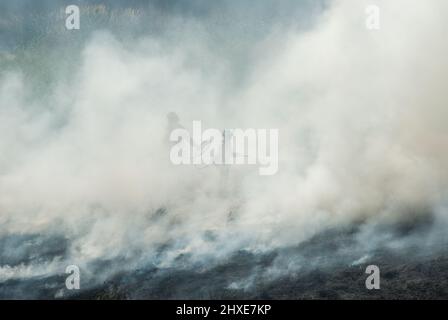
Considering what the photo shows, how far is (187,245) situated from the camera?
5034cm

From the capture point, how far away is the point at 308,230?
54.4 meters

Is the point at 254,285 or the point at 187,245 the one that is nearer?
the point at 254,285

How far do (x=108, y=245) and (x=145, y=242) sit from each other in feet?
14.7

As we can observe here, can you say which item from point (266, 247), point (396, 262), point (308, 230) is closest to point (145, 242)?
point (266, 247)

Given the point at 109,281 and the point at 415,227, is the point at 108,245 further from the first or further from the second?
the point at 415,227

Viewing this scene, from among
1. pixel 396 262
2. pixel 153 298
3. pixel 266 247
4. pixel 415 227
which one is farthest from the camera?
pixel 415 227

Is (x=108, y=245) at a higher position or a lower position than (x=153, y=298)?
higher

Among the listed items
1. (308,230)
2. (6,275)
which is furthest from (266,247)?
(6,275)

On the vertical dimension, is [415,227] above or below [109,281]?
above

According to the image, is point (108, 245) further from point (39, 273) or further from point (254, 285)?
point (254, 285)
